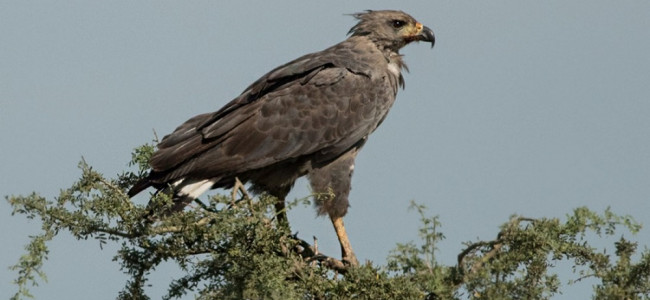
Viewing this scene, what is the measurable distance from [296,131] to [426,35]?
5.82ft

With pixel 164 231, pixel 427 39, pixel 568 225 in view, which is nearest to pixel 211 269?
pixel 164 231

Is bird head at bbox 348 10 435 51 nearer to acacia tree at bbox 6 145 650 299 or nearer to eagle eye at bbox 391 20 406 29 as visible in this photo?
eagle eye at bbox 391 20 406 29

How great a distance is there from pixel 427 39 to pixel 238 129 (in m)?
2.12

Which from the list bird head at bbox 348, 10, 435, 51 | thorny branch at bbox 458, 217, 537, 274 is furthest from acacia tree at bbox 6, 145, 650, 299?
bird head at bbox 348, 10, 435, 51

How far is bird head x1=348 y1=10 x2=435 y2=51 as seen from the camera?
838 cm

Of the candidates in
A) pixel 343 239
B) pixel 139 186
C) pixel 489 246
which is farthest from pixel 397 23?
pixel 489 246

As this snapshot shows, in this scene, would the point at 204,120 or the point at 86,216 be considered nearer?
the point at 86,216

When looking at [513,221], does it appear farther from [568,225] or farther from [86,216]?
[86,216]

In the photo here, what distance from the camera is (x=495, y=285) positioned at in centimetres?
464

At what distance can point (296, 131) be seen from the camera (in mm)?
7402

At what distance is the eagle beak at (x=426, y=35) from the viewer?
8516 mm

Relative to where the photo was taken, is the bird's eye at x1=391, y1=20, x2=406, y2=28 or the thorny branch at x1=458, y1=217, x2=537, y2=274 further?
the bird's eye at x1=391, y1=20, x2=406, y2=28

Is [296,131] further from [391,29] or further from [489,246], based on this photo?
[489,246]

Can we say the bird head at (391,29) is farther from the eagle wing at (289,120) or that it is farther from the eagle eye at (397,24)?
the eagle wing at (289,120)
